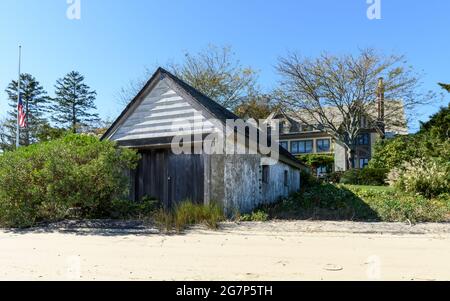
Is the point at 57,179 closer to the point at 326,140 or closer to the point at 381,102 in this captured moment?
the point at 381,102

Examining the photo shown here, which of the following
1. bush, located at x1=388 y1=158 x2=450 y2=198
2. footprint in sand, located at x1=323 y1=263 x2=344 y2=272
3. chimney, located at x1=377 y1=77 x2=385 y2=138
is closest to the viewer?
footprint in sand, located at x1=323 y1=263 x2=344 y2=272

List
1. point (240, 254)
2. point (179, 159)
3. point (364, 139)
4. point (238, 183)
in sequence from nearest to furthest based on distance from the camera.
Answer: point (240, 254) → point (238, 183) → point (179, 159) → point (364, 139)

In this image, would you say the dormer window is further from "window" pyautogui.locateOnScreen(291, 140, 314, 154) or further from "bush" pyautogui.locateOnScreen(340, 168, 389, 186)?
"bush" pyautogui.locateOnScreen(340, 168, 389, 186)

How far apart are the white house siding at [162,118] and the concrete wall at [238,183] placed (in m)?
1.23

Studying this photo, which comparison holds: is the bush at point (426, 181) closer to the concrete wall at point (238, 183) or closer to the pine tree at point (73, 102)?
the concrete wall at point (238, 183)

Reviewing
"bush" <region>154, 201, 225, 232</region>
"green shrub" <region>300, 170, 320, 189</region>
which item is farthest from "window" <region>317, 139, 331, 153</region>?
"bush" <region>154, 201, 225, 232</region>

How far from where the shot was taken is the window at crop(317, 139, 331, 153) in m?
55.1

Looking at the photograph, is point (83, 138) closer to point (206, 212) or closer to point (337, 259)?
point (206, 212)

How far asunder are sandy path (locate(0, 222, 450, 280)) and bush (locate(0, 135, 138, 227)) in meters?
0.94

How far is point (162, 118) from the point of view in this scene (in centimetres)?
1374

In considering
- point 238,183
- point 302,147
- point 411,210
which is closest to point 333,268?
point 238,183

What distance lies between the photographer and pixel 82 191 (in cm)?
1088

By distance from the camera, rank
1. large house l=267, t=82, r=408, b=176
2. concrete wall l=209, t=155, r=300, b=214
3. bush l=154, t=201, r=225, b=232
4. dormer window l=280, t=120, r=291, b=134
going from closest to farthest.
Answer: bush l=154, t=201, r=225, b=232, concrete wall l=209, t=155, r=300, b=214, large house l=267, t=82, r=408, b=176, dormer window l=280, t=120, r=291, b=134

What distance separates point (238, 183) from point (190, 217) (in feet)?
7.52
